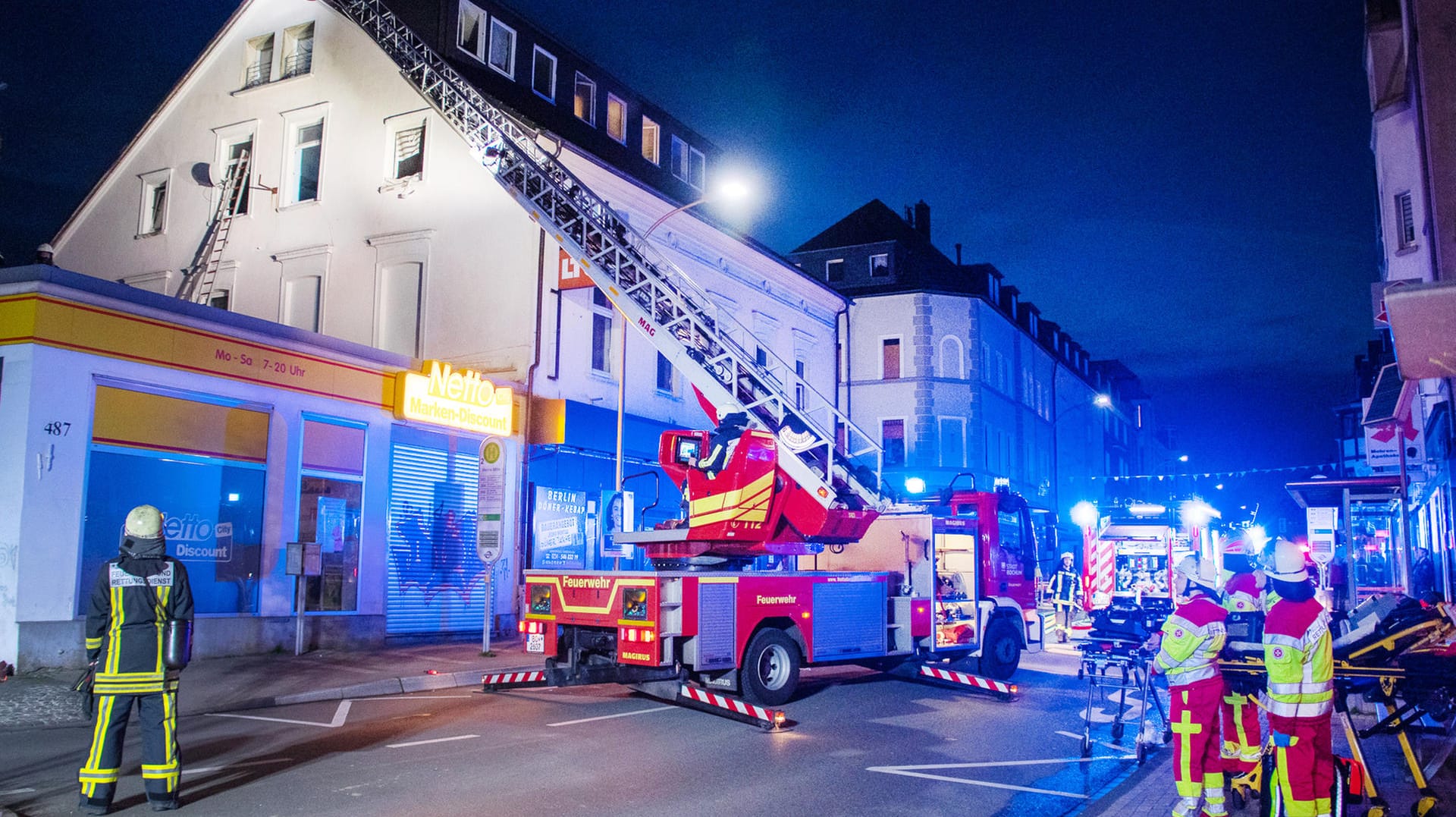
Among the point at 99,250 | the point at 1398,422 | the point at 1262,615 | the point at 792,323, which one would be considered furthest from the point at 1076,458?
the point at 1262,615

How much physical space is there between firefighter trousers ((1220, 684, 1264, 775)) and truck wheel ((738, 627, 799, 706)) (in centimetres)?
494

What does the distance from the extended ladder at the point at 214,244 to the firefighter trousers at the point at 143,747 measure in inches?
783

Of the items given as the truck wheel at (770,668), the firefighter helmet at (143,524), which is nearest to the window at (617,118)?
the truck wheel at (770,668)

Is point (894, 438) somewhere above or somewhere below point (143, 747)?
above

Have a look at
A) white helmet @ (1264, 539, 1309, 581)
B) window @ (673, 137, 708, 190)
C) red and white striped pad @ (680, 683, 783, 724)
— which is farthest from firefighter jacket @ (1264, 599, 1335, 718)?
window @ (673, 137, 708, 190)

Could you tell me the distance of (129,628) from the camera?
22.5 feet

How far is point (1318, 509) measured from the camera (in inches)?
1008

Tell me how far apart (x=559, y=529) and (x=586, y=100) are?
35.3ft

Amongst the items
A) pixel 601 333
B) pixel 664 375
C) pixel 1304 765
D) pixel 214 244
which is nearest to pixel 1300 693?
pixel 1304 765

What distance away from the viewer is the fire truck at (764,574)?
10.9 m

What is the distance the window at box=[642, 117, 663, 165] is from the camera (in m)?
27.4

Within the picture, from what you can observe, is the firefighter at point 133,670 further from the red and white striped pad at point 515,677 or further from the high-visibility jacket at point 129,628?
the red and white striped pad at point 515,677

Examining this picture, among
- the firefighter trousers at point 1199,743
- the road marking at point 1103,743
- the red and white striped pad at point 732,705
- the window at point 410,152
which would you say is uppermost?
the window at point 410,152

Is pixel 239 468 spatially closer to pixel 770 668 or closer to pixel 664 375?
pixel 770 668
